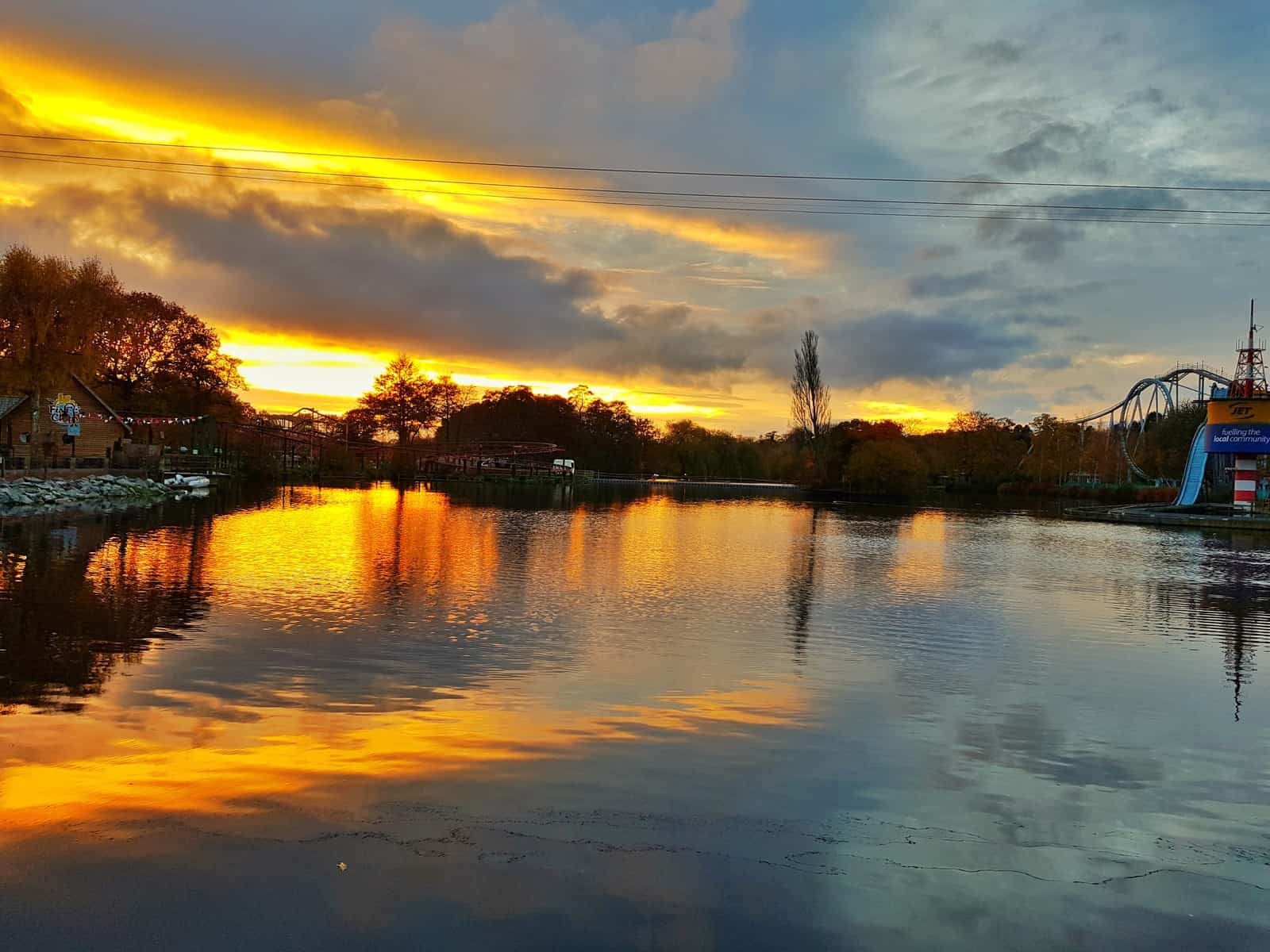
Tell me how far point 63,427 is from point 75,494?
1782 centimetres

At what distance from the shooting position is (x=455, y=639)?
12953mm

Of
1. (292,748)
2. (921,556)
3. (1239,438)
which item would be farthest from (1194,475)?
(292,748)

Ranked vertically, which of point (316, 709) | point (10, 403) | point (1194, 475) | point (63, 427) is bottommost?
point (316, 709)

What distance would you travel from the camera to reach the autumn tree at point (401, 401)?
318 feet

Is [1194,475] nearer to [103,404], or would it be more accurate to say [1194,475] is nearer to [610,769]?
[610,769]

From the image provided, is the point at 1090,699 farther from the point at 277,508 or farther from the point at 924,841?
the point at 277,508

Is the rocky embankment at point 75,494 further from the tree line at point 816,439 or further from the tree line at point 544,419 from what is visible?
the tree line at point 816,439

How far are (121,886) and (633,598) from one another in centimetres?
1322

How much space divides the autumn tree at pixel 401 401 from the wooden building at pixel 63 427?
4235 centimetres

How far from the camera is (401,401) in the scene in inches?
3812

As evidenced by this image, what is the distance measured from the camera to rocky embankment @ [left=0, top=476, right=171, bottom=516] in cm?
3209

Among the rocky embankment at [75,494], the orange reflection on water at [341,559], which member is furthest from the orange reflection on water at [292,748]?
the rocky embankment at [75,494]

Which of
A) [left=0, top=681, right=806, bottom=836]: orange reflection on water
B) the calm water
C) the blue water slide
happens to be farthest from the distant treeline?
[left=0, top=681, right=806, bottom=836]: orange reflection on water

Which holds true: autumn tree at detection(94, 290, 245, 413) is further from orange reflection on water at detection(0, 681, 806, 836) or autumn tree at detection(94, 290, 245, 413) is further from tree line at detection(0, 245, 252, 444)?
orange reflection on water at detection(0, 681, 806, 836)
